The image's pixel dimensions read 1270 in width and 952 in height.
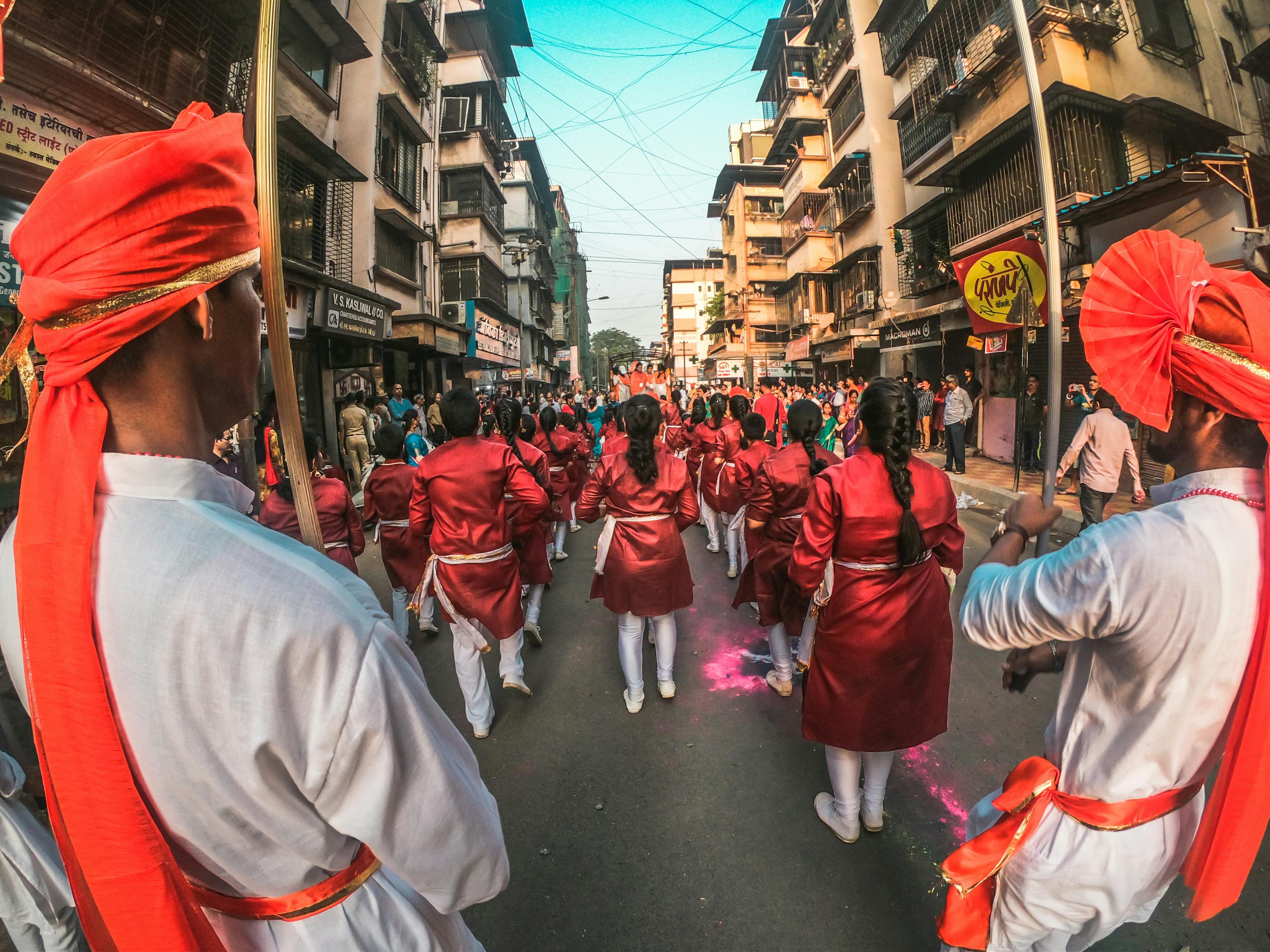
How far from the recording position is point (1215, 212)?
7.84 metres

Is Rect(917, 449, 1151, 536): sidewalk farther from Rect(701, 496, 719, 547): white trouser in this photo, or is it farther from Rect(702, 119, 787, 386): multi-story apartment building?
Rect(702, 119, 787, 386): multi-story apartment building

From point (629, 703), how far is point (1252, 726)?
3.05 meters

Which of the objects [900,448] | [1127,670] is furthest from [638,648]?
[1127,670]

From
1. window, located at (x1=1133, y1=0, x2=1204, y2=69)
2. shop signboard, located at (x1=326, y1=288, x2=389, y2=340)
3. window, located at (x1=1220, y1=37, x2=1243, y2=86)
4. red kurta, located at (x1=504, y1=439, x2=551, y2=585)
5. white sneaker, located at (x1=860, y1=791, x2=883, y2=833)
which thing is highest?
window, located at (x1=1133, y1=0, x2=1204, y2=69)

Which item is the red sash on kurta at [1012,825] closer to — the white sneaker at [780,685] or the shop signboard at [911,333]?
the white sneaker at [780,685]

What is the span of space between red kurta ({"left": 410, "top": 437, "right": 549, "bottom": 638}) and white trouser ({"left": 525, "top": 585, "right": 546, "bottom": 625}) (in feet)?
4.30

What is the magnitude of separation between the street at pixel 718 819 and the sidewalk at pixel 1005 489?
3.63 meters

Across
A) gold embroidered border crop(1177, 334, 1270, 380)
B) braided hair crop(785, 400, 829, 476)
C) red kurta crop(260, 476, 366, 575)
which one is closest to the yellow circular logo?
braided hair crop(785, 400, 829, 476)

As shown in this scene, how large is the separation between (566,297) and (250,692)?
49139 mm

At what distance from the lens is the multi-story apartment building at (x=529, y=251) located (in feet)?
96.7

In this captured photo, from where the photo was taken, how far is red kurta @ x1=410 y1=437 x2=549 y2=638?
3520 mm

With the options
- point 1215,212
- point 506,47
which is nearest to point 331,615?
point 1215,212

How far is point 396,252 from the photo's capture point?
619 inches

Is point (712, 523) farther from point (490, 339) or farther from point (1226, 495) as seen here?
point (490, 339)
